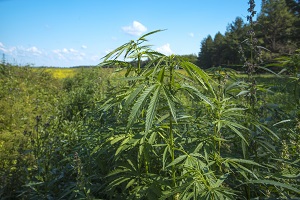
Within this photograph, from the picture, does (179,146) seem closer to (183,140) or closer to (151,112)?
(183,140)

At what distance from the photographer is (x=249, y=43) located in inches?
84.9

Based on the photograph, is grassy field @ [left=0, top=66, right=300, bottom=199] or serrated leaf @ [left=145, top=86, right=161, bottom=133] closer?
serrated leaf @ [left=145, top=86, right=161, bottom=133]

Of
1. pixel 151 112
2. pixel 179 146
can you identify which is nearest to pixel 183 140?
pixel 179 146

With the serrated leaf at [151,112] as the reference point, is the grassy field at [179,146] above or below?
below

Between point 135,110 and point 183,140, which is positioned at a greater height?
point 135,110

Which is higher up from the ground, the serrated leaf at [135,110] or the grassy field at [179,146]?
the serrated leaf at [135,110]

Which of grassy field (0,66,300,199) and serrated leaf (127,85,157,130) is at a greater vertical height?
serrated leaf (127,85,157,130)

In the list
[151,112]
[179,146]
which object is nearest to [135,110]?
[151,112]

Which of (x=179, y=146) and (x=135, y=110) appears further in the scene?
(x=179, y=146)

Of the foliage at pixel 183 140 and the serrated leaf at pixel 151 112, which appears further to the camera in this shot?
the foliage at pixel 183 140

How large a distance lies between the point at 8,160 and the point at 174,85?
13.3 feet

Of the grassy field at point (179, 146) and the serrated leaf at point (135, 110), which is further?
the grassy field at point (179, 146)

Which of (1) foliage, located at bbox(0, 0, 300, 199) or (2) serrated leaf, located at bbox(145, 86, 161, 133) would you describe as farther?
(1) foliage, located at bbox(0, 0, 300, 199)

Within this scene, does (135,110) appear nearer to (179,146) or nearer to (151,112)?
(151,112)
